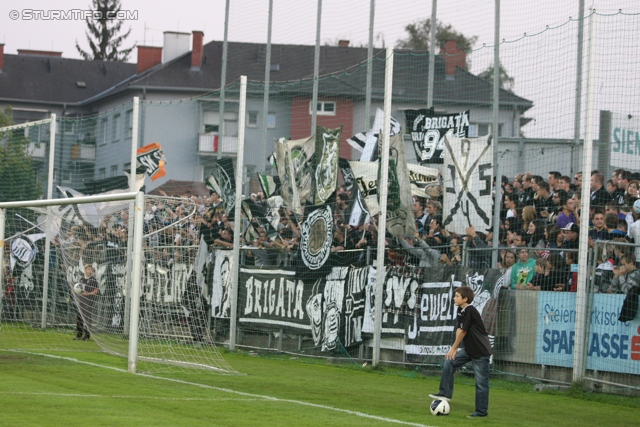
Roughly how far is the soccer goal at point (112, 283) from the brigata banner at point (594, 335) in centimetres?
476

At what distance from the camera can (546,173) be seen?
16.1 meters

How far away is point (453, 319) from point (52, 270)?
12.4m

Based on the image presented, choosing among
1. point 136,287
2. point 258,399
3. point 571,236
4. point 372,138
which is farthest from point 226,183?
point 258,399

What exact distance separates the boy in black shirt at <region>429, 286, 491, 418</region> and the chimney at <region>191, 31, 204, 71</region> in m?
57.8

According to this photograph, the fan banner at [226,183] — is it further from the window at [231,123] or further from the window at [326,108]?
the window at [326,108]

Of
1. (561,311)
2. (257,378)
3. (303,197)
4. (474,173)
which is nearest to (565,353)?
(561,311)

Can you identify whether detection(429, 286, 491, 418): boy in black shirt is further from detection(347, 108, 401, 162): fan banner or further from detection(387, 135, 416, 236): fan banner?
detection(347, 108, 401, 162): fan banner

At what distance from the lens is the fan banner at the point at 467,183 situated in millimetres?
15359

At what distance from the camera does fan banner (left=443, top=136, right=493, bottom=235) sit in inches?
605

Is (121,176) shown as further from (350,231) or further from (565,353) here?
(565,353)

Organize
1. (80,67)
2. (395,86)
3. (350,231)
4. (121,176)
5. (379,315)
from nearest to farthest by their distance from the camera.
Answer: (379,315) < (350,231) < (395,86) < (121,176) < (80,67)

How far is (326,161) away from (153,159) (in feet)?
20.4

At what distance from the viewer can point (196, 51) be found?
6744cm

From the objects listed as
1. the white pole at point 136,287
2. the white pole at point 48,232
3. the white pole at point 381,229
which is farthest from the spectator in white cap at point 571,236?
the white pole at point 48,232
